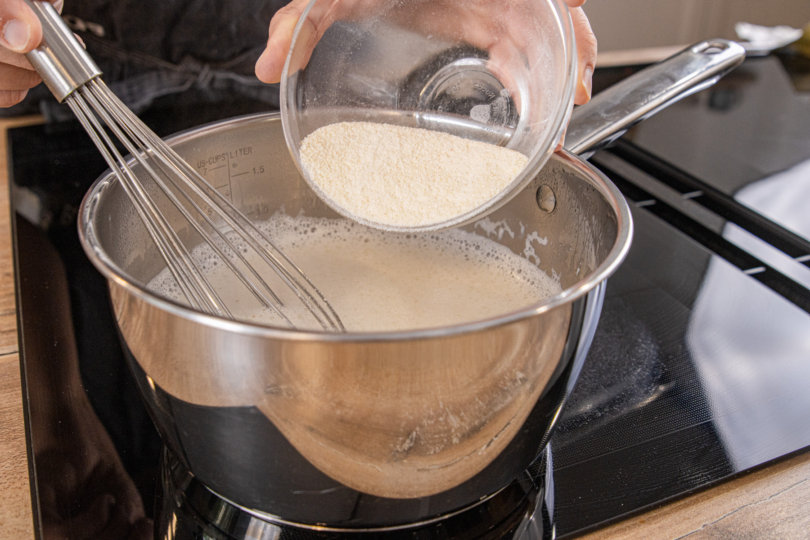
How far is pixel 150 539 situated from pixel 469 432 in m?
0.18

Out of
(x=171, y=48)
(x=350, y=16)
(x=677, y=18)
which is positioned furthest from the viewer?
(x=677, y=18)

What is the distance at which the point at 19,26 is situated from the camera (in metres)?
0.33

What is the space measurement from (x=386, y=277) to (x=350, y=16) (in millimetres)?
191

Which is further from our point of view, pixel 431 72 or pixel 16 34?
pixel 431 72

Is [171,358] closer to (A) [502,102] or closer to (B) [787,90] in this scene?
(A) [502,102]

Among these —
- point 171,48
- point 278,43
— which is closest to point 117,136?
point 278,43

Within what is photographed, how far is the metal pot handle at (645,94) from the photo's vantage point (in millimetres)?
455

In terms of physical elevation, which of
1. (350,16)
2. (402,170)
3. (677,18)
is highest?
(350,16)

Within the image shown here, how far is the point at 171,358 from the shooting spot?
0.89 feet

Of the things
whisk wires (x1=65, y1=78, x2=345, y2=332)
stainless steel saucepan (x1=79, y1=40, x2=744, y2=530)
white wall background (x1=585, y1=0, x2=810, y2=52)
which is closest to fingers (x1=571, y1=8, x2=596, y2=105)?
stainless steel saucepan (x1=79, y1=40, x2=744, y2=530)

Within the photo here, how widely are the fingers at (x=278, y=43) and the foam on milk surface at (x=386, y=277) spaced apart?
12 centimetres

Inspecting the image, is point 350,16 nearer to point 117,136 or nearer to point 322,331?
point 117,136

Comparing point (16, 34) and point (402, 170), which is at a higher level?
point (16, 34)

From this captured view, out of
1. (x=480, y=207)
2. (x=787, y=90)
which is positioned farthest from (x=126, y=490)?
(x=787, y=90)
